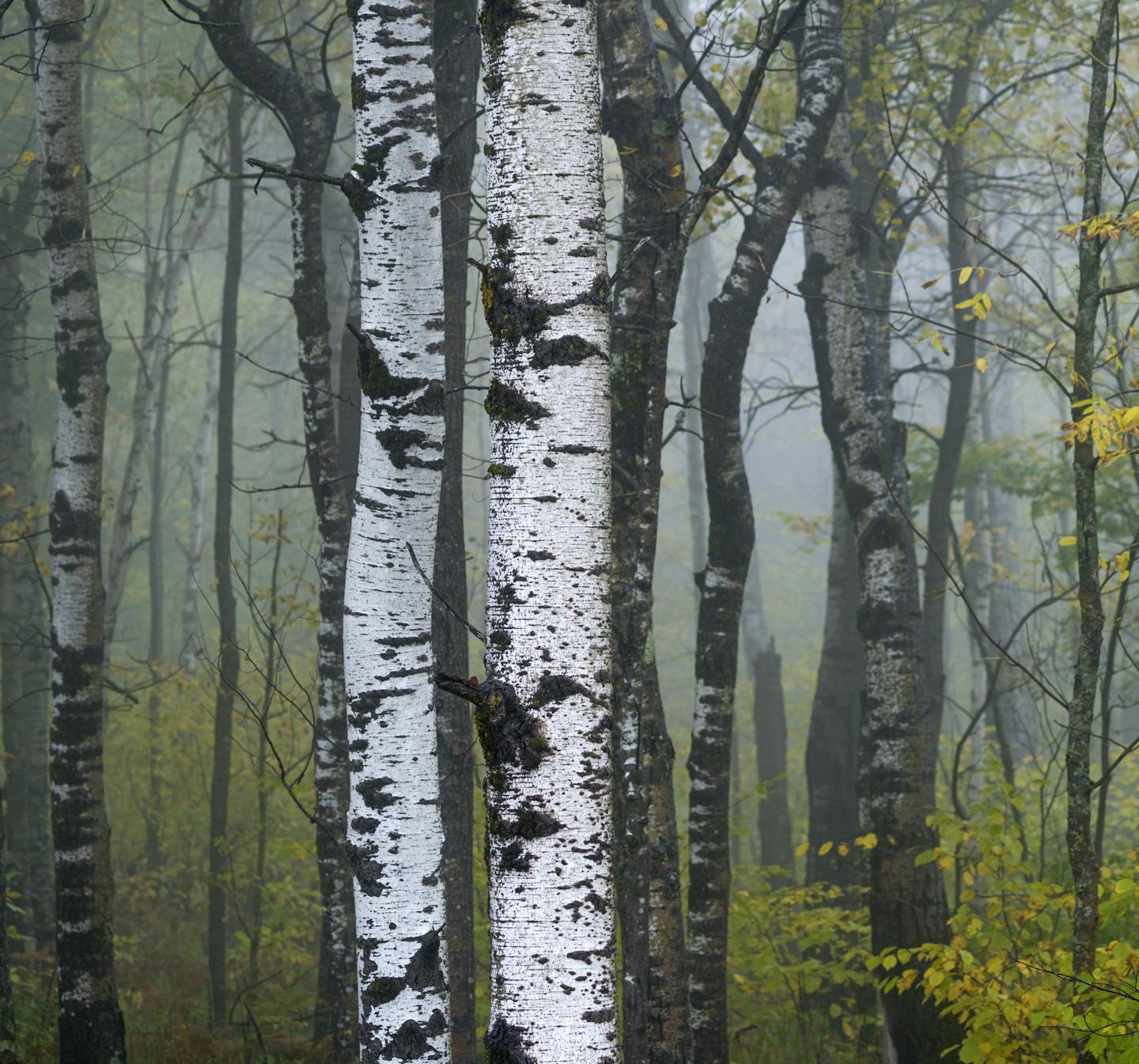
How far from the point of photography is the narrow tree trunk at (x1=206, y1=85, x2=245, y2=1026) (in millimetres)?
8961

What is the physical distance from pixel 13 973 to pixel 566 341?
9071 mm

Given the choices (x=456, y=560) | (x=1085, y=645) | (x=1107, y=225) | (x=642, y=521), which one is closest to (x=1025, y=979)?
(x=1085, y=645)

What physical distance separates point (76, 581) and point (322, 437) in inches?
67.7

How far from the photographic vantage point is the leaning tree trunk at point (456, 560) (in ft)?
18.4

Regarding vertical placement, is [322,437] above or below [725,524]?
above

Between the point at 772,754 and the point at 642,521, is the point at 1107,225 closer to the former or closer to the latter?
the point at 642,521

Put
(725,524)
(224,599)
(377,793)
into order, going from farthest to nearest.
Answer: (224,599) < (725,524) < (377,793)

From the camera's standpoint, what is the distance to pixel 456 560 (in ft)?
19.2

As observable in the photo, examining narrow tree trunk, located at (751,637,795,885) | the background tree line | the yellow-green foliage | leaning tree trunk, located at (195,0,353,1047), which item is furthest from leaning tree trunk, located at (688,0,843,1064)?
narrow tree trunk, located at (751,637,795,885)

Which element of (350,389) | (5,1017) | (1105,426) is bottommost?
(5,1017)

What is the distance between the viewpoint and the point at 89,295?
660cm

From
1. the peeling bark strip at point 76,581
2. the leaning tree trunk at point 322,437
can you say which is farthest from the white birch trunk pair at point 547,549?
the peeling bark strip at point 76,581

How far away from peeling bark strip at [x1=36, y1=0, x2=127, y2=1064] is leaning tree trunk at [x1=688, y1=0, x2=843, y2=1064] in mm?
3461

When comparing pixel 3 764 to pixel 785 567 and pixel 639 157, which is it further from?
pixel 785 567
